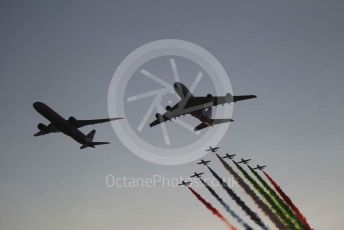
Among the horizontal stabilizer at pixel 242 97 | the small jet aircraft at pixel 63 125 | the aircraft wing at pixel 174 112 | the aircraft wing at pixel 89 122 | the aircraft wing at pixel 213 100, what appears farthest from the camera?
the aircraft wing at pixel 174 112

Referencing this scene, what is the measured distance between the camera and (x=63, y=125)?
80.0 m

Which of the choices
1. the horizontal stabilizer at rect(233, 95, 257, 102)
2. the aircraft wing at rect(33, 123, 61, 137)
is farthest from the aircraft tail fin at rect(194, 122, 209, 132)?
the aircraft wing at rect(33, 123, 61, 137)

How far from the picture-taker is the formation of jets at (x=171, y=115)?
78.5m

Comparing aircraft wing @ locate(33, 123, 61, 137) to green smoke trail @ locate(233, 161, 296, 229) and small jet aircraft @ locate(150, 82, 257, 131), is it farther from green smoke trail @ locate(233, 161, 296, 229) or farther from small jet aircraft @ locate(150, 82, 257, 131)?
green smoke trail @ locate(233, 161, 296, 229)


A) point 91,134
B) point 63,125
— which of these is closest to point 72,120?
point 63,125

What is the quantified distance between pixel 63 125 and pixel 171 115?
24.4m

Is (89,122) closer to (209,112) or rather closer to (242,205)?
(209,112)

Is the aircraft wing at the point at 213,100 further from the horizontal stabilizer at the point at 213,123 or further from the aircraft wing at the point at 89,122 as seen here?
the aircraft wing at the point at 89,122

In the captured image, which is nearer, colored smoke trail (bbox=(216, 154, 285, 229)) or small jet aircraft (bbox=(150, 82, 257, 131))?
small jet aircraft (bbox=(150, 82, 257, 131))

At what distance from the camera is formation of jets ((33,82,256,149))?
78.5 metres

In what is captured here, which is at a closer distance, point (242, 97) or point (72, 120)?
point (72, 120)

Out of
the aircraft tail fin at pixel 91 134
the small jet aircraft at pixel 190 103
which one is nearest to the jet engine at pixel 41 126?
the aircraft tail fin at pixel 91 134

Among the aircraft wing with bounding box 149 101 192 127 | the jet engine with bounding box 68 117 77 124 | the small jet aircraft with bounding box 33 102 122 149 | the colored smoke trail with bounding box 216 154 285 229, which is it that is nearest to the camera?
the small jet aircraft with bounding box 33 102 122 149

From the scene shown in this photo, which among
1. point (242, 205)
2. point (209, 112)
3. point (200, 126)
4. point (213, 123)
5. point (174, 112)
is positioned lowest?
point (242, 205)
